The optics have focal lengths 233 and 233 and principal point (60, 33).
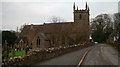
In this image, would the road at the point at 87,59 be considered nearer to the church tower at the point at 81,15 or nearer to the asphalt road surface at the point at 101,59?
the asphalt road surface at the point at 101,59

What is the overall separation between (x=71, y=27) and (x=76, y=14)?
5.39 meters

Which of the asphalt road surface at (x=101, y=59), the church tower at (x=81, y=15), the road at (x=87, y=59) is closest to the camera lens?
the road at (x=87, y=59)

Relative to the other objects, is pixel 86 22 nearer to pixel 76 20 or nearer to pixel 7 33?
pixel 76 20

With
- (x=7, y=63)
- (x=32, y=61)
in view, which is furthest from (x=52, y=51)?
(x=7, y=63)

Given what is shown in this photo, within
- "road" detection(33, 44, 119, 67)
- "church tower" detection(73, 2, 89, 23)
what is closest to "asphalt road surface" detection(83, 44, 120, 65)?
"road" detection(33, 44, 119, 67)

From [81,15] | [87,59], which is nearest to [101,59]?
[87,59]

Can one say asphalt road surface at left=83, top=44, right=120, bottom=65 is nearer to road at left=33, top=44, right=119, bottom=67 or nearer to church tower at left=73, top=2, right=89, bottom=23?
road at left=33, top=44, right=119, bottom=67

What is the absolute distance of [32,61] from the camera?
13891mm

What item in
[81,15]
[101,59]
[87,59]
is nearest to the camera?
[101,59]

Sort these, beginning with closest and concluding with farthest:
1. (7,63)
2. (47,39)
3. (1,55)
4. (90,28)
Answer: (7,63) → (1,55) → (47,39) → (90,28)

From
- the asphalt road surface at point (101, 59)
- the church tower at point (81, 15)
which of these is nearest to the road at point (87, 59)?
the asphalt road surface at point (101, 59)

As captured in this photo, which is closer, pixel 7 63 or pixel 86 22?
pixel 7 63

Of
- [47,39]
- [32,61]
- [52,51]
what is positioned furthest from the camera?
[47,39]

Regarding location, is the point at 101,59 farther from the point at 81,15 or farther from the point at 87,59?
the point at 81,15
